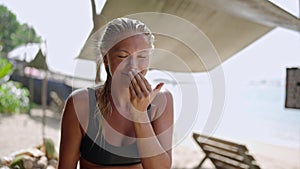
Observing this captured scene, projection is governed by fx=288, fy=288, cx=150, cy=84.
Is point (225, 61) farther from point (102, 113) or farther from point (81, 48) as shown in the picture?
point (102, 113)

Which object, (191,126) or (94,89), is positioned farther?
(191,126)

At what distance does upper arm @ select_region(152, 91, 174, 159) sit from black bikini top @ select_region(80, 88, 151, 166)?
2.9 inches

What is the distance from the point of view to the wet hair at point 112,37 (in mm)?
712

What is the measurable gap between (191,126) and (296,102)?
1.69 meters

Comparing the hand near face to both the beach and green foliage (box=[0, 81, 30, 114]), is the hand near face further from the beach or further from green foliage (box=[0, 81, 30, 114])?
green foliage (box=[0, 81, 30, 114])

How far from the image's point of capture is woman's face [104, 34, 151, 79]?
661mm

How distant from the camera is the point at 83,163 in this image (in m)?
0.79

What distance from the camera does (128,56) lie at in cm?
68

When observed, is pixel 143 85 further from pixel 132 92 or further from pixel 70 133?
pixel 70 133

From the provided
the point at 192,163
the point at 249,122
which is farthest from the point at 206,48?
the point at 249,122

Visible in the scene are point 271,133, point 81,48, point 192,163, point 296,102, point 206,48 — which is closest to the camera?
point 206,48

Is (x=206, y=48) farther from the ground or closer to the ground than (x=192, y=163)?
farther from the ground

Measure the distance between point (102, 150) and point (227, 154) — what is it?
261 cm

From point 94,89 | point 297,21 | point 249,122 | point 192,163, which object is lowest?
point 249,122
